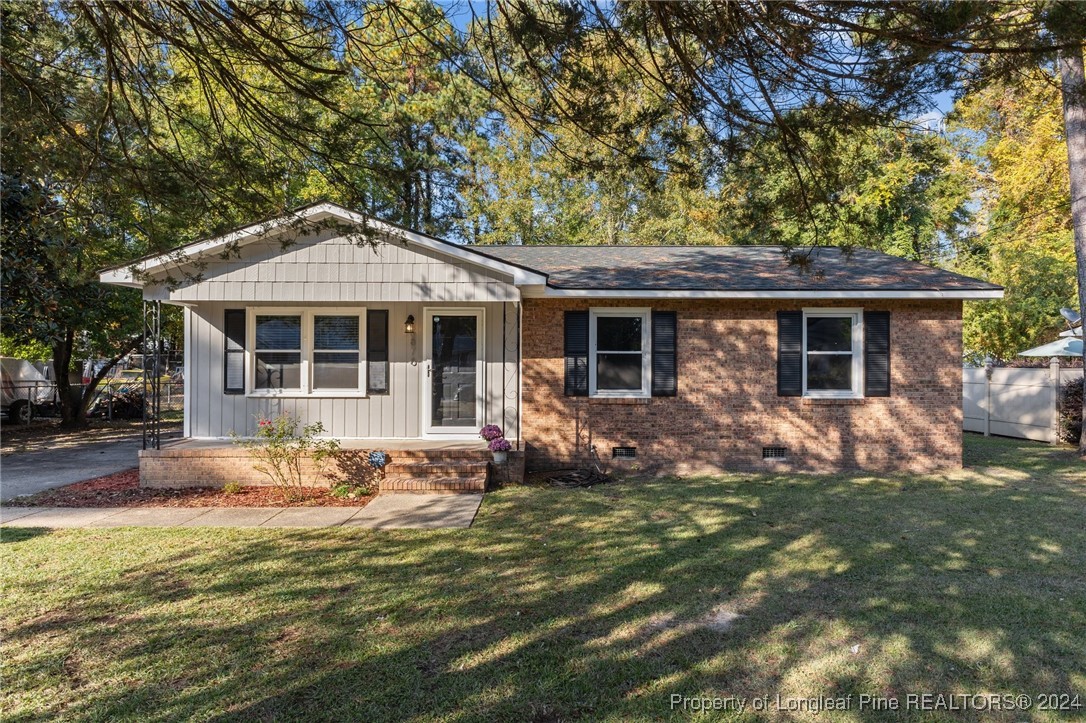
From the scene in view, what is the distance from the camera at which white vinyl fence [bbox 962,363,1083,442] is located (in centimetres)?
1245

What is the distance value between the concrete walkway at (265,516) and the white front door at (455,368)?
7.53ft

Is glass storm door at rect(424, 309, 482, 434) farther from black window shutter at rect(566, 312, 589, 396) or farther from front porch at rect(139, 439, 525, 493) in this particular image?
black window shutter at rect(566, 312, 589, 396)

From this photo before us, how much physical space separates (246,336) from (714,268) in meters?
7.98

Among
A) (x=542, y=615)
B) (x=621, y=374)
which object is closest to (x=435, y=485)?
(x=621, y=374)

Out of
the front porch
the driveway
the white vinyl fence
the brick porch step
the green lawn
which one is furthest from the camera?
the white vinyl fence

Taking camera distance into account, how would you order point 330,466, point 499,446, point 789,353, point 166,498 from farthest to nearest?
1. point 789,353
2. point 499,446
3. point 330,466
4. point 166,498

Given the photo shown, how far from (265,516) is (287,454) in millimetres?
1264

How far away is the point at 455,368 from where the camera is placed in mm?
9484

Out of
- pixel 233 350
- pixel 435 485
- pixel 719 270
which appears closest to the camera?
pixel 435 485

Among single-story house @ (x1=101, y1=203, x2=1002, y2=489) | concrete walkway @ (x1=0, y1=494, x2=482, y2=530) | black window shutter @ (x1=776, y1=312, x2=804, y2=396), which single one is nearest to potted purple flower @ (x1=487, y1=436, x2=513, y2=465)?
single-story house @ (x1=101, y1=203, x2=1002, y2=489)

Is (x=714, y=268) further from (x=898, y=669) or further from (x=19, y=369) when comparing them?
(x=19, y=369)

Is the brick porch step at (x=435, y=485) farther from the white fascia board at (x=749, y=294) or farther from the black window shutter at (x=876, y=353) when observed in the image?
the black window shutter at (x=876, y=353)

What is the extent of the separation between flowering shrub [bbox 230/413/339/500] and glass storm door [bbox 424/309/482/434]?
75.2 inches

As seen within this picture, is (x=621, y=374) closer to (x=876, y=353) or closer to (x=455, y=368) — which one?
(x=455, y=368)
